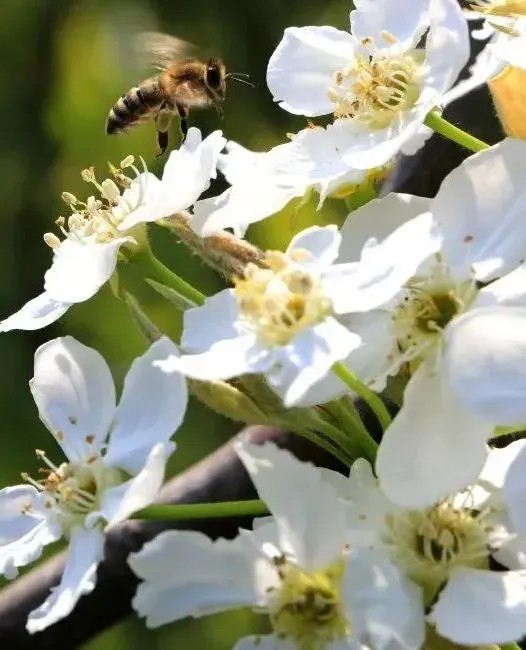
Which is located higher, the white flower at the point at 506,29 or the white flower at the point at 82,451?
the white flower at the point at 506,29

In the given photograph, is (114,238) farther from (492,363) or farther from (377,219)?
(492,363)

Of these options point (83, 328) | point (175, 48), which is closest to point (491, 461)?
point (175, 48)

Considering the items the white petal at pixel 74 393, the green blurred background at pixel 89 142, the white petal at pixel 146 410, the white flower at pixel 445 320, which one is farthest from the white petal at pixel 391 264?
the green blurred background at pixel 89 142

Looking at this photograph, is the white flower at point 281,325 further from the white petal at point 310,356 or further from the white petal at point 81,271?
the white petal at point 81,271

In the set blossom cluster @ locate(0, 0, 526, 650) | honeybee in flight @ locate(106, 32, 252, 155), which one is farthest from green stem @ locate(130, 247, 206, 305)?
honeybee in flight @ locate(106, 32, 252, 155)

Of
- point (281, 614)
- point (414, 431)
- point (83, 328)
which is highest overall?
point (414, 431)

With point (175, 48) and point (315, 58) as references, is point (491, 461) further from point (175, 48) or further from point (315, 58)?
point (175, 48)
